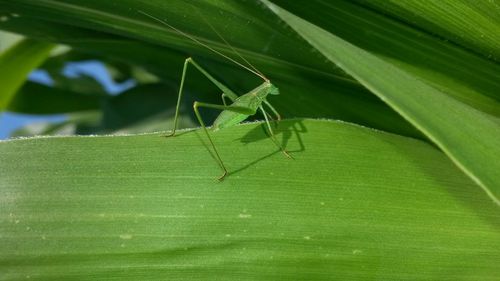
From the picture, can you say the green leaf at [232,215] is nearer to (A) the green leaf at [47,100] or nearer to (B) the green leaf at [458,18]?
(B) the green leaf at [458,18]

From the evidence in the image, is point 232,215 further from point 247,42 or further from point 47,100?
point 47,100

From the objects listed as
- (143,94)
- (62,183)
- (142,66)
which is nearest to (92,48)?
(142,66)

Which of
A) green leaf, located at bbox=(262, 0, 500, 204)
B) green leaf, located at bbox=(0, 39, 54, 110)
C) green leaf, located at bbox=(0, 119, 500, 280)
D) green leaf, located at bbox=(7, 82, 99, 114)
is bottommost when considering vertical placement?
green leaf, located at bbox=(7, 82, 99, 114)

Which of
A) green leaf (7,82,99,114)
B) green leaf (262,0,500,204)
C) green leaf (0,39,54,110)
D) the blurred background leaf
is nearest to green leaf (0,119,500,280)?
the blurred background leaf

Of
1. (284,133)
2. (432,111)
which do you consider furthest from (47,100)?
(432,111)

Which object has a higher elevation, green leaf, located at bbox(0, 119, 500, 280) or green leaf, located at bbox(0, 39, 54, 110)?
green leaf, located at bbox(0, 119, 500, 280)

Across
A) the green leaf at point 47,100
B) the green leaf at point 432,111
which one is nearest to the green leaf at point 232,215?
the green leaf at point 432,111

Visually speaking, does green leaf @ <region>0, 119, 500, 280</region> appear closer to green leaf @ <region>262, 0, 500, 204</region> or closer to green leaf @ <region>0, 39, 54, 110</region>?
green leaf @ <region>262, 0, 500, 204</region>
